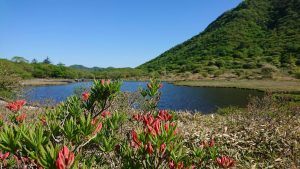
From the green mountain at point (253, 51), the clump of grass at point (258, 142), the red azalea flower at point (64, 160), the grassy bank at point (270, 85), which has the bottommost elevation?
the grassy bank at point (270, 85)

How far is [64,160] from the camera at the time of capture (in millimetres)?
3098

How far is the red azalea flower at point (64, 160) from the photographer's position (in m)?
3.05

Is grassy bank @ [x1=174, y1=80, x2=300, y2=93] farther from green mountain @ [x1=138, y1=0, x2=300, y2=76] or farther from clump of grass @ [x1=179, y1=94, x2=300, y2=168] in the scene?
clump of grass @ [x1=179, y1=94, x2=300, y2=168]

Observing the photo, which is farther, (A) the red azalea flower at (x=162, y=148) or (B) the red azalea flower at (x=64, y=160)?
(A) the red azalea flower at (x=162, y=148)

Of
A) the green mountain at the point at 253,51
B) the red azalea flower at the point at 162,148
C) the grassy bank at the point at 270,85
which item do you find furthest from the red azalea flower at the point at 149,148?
the green mountain at the point at 253,51

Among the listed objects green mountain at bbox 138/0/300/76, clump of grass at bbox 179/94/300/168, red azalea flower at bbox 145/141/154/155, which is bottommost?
clump of grass at bbox 179/94/300/168

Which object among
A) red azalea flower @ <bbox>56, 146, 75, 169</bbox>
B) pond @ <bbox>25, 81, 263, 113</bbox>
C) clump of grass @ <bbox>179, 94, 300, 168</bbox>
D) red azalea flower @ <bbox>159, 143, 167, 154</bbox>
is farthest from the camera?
pond @ <bbox>25, 81, 263, 113</bbox>

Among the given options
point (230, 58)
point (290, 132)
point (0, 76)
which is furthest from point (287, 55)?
point (290, 132)

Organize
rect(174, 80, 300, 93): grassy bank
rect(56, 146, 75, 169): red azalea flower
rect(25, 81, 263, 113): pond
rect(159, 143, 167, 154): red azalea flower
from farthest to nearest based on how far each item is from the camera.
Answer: rect(174, 80, 300, 93): grassy bank → rect(25, 81, 263, 113): pond → rect(159, 143, 167, 154): red azalea flower → rect(56, 146, 75, 169): red azalea flower

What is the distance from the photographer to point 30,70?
15875 cm

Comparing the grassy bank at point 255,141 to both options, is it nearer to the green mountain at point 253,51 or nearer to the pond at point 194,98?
the pond at point 194,98

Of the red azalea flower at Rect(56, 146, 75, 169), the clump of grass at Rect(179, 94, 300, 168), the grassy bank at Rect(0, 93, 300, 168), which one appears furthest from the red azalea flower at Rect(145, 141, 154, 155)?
the grassy bank at Rect(0, 93, 300, 168)

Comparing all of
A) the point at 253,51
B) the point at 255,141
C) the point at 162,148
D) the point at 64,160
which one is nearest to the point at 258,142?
the point at 255,141

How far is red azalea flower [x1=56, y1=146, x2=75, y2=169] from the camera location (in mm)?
3051
